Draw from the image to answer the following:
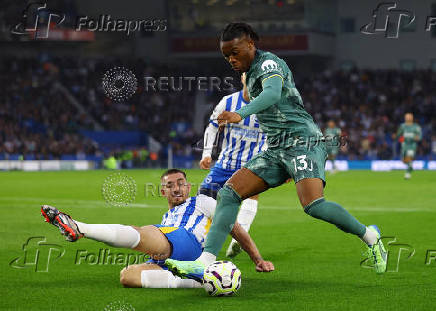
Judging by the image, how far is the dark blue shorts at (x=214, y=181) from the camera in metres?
8.95

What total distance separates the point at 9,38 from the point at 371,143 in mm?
21158

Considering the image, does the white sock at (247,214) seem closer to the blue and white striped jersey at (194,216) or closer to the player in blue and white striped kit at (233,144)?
the player in blue and white striped kit at (233,144)

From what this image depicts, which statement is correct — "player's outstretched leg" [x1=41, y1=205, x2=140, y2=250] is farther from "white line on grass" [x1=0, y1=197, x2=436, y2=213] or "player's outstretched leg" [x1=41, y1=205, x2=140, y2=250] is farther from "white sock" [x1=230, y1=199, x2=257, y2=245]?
"white line on grass" [x1=0, y1=197, x2=436, y2=213]

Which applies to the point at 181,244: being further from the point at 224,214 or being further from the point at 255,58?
the point at 255,58

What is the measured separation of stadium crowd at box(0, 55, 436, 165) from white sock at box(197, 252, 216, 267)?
108ft

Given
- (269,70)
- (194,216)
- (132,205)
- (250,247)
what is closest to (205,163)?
(194,216)

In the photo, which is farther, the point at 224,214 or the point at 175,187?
the point at 175,187

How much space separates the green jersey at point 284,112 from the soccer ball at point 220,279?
4.17ft

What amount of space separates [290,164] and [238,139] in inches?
93.6

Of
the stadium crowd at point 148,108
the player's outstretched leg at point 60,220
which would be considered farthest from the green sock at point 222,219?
the stadium crowd at point 148,108

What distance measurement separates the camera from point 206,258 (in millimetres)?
6879

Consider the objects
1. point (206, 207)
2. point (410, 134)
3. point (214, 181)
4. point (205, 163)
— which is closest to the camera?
point (206, 207)

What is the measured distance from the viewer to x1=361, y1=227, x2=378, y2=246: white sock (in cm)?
759

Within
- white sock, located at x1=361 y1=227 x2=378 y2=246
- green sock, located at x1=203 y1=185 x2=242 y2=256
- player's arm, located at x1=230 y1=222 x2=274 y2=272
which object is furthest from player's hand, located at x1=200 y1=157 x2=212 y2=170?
white sock, located at x1=361 y1=227 x2=378 y2=246
